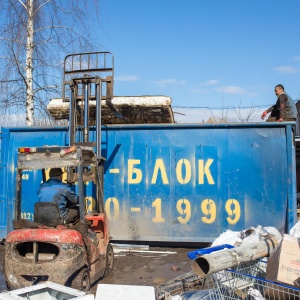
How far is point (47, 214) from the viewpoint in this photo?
204 inches

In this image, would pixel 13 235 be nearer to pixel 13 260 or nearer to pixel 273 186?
pixel 13 260

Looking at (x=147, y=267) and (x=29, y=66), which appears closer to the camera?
(x=147, y=267)

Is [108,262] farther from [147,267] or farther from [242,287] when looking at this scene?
[242,287]

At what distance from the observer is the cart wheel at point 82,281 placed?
16.7ft

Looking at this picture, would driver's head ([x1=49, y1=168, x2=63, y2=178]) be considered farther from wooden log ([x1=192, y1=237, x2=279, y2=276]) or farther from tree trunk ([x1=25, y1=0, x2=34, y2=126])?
tree trunk ([x1=25, y1=0, x2=34, y2=126])

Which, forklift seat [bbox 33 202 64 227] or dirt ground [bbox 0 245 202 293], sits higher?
forklift seat [bbox 33 202 64 227]

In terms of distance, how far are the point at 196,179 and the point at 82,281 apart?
Result: 3.61m

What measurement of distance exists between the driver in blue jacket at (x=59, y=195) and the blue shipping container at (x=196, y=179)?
2709mm

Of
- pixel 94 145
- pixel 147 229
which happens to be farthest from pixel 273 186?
pixel 94 145

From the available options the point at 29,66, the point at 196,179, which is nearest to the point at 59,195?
the point at 196,179

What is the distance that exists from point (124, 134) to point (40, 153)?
306 centimetres

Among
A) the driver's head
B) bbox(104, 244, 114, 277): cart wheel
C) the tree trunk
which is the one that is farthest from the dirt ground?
the tree trunk

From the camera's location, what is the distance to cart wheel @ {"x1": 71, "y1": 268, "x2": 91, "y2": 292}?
5078 mm

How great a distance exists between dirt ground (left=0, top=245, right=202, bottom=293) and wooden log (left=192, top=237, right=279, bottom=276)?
2.83 meters
